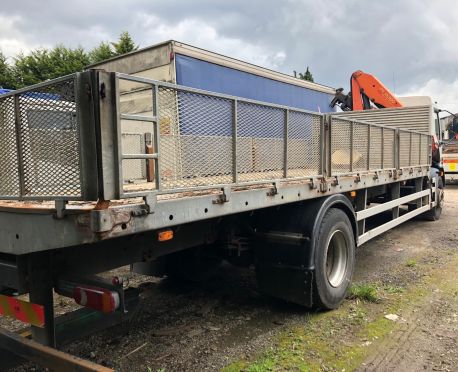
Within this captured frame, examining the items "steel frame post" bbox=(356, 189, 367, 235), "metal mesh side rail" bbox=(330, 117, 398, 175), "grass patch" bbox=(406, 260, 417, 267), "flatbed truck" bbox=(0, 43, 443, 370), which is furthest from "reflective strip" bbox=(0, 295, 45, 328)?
"grass patch" bbox=(406, 260, 417, 267)

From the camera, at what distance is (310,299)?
12.7 ft

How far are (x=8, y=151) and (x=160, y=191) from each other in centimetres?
Result: 97

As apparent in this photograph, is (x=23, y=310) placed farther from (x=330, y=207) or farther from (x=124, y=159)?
(x=330, y=207)

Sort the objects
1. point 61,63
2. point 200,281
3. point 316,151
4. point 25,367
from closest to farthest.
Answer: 1. point 25,367
2. point 316,151
3. point 200,281
4. point 61,63

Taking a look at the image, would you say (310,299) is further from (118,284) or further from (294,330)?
(118,284)

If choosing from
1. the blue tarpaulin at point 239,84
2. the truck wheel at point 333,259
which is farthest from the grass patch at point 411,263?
the blue tarpaulin at point 239,84

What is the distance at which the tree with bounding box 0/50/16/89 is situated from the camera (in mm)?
24003

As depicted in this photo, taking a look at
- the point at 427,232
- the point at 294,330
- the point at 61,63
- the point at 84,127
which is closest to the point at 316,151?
the point at 294,330

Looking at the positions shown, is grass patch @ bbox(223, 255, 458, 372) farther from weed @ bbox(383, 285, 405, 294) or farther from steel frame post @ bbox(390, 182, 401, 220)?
steel frame post @ bbox(390, 182, 401, 220)

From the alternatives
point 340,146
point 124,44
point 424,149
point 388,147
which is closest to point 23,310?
point 340,146

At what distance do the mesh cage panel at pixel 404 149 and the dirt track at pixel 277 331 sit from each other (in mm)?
1905

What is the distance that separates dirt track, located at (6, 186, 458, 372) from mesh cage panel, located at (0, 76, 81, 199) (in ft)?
5.46

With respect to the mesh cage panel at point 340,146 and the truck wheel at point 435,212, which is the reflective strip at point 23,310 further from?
the truck wheel at point 435,212

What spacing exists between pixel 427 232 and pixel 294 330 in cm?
566
